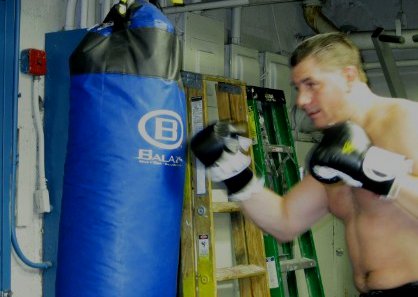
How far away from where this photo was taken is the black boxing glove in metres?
1.64

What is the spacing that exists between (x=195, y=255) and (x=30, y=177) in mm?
912

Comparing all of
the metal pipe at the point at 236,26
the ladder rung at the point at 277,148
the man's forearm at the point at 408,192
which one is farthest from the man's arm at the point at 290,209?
the metal pipe at the point at 236,26

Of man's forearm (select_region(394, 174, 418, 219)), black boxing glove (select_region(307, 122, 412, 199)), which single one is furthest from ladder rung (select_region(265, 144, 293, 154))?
man's forearm (select_region(394, 174, 418, 219))

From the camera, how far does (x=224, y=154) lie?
1.99 metres

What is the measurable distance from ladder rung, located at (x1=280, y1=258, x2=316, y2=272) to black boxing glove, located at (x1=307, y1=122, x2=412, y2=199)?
184 cm

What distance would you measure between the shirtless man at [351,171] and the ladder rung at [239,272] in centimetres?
82

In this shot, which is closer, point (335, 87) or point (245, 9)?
point (335, 87)

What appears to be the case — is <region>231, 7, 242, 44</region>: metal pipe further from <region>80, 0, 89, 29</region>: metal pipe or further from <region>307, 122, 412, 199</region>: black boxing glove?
<region>307, 122, 412, 199</region>: black boxing glove

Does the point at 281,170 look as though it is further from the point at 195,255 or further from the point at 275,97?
the point at 195,255

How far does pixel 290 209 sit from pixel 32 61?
1337 mm

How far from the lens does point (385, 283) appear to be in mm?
1781

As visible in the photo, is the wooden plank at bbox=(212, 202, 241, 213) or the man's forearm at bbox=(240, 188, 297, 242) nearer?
the man's forearm at bbox=(240, 188, 297, 242)

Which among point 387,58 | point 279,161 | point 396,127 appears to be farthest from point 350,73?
point 387,58

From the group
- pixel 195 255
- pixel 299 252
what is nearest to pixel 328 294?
pixel 299 252
